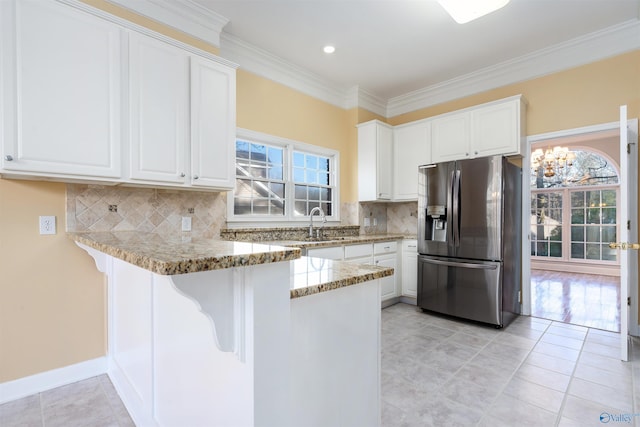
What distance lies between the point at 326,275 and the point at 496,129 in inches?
130

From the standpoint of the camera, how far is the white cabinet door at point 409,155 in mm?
4188

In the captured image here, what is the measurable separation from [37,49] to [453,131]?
393cm

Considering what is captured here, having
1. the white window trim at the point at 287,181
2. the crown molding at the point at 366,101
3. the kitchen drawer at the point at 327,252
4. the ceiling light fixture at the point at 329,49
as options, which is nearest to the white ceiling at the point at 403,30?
the ceiling light fixture at the point at 329,49

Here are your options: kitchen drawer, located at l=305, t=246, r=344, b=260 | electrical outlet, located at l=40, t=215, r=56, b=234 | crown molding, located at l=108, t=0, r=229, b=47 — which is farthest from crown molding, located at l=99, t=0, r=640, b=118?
kitchen drawer, located at l=305, t=246, r=344, b=260

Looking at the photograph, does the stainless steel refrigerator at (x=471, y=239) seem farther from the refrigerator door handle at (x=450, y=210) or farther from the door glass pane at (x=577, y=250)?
the door glass pane at (x=577, y=250)

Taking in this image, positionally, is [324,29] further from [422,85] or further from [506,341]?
[506,341]

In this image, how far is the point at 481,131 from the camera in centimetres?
365

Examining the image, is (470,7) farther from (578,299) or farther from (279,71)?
(578,299)

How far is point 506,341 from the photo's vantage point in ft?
9.44

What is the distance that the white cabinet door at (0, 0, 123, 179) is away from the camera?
67.7 inches

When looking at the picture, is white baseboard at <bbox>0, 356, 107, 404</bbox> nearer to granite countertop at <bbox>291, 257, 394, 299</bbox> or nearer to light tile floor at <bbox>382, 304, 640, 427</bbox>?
granite countertop at <bbox>291, 257, 394, 299</bbox>

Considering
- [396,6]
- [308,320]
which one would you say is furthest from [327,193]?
[308,320]

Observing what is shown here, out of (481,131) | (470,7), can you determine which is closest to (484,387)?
(470,7)

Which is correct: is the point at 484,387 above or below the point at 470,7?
below
